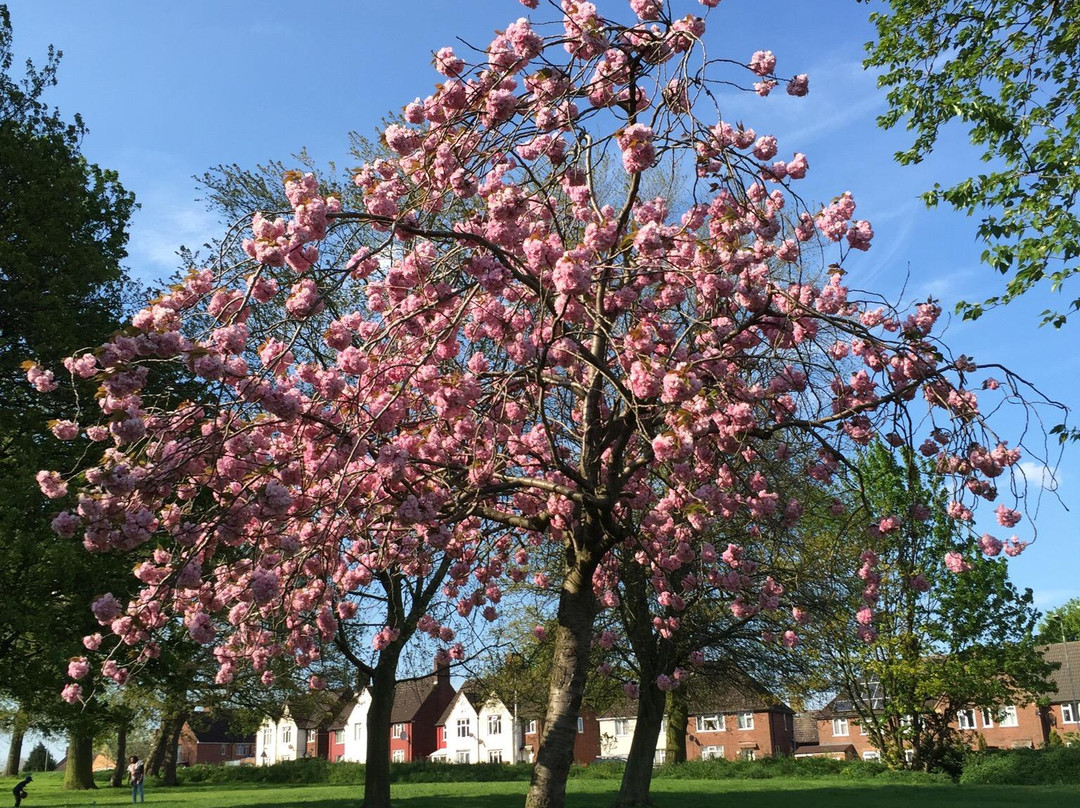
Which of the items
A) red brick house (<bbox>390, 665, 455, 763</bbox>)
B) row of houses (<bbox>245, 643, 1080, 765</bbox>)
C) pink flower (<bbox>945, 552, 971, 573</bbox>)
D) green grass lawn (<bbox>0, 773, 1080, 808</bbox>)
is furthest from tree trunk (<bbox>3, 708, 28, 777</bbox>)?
pink flower (<bbox>945, 552, 971, 573</bbox>)

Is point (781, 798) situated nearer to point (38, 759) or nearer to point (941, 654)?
point (941, 654)

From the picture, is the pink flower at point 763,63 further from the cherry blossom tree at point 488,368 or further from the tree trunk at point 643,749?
the tree trunk at point 643,749

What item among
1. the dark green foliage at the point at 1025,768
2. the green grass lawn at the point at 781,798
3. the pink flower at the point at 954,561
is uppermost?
the pink flower at the point at 954,561

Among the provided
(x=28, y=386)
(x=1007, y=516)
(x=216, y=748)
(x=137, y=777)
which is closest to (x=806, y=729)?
(x=216, y=748)

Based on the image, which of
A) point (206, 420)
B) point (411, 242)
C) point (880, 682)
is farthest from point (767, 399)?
point (880, 682)

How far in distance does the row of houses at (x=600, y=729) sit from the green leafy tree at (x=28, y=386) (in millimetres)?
33377

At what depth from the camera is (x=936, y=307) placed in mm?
8844

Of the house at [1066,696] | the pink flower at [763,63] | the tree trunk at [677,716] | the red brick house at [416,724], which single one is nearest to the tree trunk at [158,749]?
the red brick house at [416,724]

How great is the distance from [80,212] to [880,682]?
93.6 feet

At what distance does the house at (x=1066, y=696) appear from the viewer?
178 feet

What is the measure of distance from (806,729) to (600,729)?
977 inches

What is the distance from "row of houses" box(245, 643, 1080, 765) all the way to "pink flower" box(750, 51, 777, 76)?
45.8 m

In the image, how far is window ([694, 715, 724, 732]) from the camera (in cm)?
6134

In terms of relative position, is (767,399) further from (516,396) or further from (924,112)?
(924,112)
